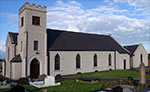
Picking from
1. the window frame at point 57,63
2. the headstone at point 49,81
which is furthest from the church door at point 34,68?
the headstone at point 49,81

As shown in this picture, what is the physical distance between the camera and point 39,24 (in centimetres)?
2502

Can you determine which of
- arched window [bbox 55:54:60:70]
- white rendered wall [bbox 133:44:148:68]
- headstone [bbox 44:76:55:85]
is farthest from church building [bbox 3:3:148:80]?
headstone [bbox 44:76:55:85]

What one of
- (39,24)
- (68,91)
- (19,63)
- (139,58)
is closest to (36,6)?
(39,24)

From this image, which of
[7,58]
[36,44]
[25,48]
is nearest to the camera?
[25,48]

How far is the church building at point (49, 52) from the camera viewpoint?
23.5m

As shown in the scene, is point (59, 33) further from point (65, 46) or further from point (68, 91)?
point (68, 91)

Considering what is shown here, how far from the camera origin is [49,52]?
25.8 metres

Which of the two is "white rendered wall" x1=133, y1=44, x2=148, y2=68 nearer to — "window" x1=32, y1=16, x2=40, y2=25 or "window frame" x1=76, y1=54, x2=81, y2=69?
"window frame" x1=76, y1=54, x2=81, y2=69

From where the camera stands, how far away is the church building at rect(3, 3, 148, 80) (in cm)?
2353

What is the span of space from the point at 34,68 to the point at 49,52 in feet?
12.8

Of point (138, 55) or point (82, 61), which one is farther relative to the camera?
point (138, 55)

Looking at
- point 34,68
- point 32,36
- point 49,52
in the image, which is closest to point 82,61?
point 49,52

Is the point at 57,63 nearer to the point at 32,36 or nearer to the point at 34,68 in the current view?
the point at 34,68

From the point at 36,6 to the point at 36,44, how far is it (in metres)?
6.68
